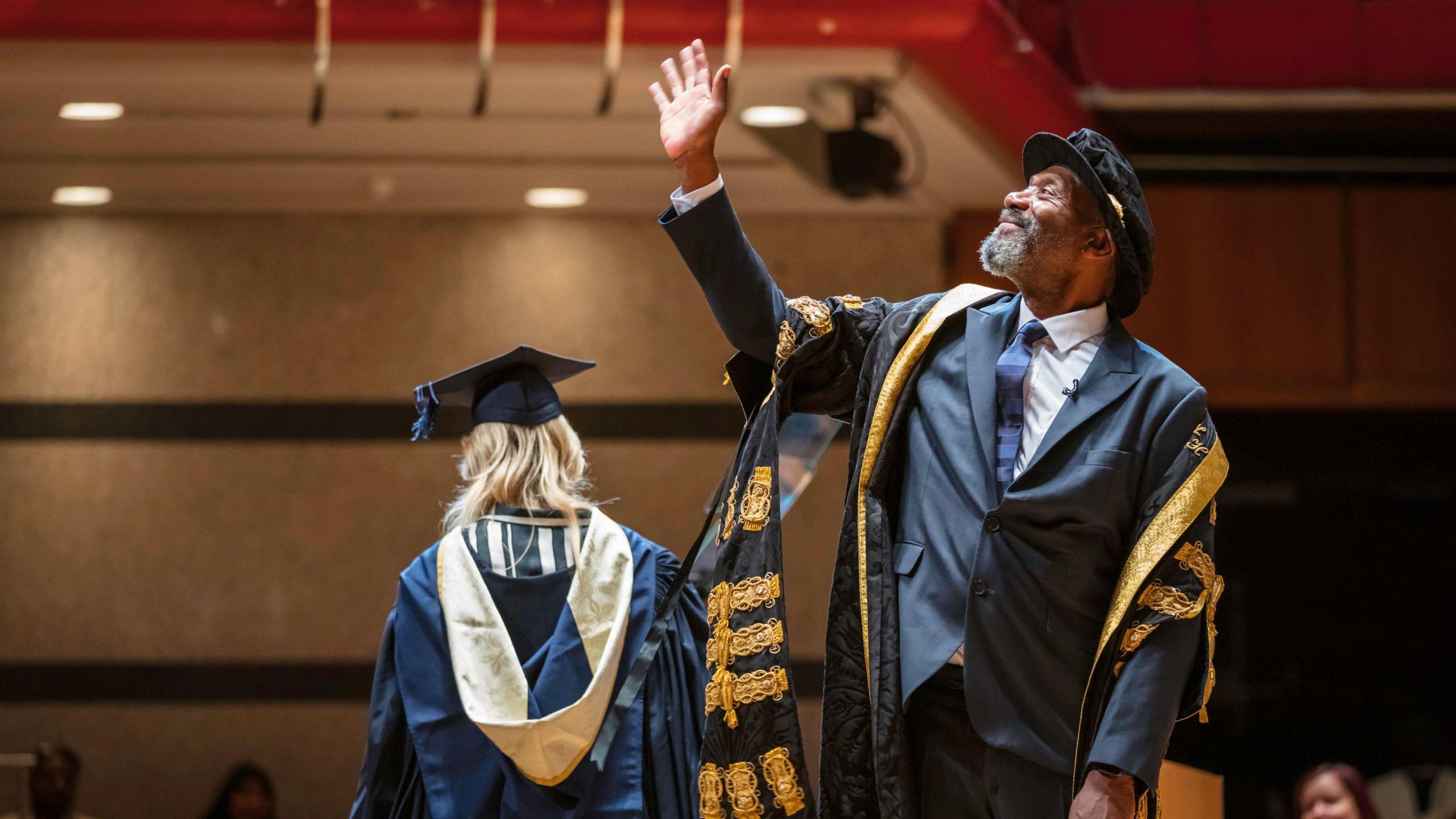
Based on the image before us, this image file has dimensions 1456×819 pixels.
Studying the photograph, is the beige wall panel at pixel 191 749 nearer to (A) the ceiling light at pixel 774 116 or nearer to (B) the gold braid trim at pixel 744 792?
(A) the ceiling light at pixel 774 116

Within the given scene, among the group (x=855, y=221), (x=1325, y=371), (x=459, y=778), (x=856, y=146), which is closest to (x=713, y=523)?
(x=459, y=778)

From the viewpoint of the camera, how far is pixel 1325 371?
19.9ft

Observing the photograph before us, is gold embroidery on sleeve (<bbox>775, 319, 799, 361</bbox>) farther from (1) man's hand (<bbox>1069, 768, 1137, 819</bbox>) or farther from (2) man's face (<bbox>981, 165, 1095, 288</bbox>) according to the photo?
(1) man's hand (<bbox>1069, 768, 1137, 819</bbox>)

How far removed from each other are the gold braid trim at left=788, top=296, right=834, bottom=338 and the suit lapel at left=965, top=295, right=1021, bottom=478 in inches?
7.7

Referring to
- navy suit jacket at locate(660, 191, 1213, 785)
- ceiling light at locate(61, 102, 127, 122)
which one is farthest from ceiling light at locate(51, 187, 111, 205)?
navy suit jacket at locate(660, 191, 1213, 785)

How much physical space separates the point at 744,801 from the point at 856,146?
3.00 metres

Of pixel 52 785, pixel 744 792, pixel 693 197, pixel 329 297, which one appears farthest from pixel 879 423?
pixel 329 297

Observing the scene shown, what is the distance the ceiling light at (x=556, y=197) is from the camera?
5855 millimetres

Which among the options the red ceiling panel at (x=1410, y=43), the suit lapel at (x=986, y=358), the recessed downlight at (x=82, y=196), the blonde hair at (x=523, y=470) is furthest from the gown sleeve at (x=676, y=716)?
the recessed downlight at (x=82, y=196)

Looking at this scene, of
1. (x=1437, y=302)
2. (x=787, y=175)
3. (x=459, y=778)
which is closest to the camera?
(x=459, y=778)

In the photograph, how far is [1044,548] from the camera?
71.9 inches

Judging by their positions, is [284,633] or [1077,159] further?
[284,633]

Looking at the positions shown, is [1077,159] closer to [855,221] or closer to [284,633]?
[855,221]

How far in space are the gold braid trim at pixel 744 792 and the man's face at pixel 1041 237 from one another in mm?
737
